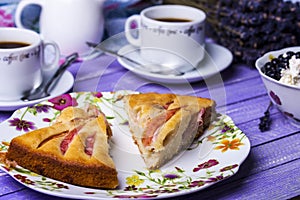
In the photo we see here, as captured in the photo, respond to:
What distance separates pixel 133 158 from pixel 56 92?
0.31 metres

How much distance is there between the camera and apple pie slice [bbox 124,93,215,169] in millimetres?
895

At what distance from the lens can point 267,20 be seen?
132 cm

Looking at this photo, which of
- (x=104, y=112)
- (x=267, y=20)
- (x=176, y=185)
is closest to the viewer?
(x=176, y=185)

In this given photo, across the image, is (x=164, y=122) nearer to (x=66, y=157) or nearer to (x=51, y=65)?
(x=66, y=157)

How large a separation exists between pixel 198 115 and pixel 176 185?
0.20 metres

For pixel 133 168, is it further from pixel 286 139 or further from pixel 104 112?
pixel 286 139

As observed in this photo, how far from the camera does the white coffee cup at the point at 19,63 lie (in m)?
1.08

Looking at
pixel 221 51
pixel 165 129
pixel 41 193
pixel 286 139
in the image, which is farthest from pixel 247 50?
pixel 41 193

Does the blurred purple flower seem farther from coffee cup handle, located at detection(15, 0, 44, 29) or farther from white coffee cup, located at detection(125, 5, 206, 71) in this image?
coffee cup handle, located at detection(15, 0, 44, 29)

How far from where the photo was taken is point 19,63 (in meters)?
1.10

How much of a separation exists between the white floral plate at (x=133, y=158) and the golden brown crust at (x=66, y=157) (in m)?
0.01

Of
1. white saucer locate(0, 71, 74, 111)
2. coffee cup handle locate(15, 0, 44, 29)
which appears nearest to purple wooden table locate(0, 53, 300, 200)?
white saucer locate(0, 71, 74, 111)

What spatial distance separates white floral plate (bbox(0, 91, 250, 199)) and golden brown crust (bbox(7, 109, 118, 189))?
13 mm

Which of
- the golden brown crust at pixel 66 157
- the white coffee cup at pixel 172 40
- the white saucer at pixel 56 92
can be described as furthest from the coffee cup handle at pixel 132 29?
the golden brown crust at pixel 66 157
